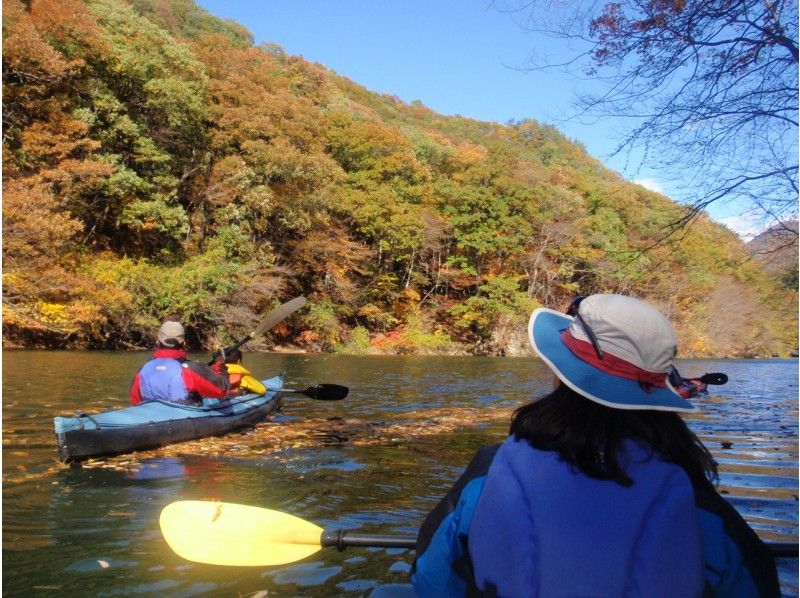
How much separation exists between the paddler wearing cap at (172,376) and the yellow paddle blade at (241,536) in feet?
11.5

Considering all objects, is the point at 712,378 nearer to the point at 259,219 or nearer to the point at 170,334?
the point at 170,334

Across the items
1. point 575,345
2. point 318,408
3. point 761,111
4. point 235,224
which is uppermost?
point 235,224

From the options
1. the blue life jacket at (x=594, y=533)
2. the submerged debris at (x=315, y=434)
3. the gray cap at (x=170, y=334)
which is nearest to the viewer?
the blue life jacket at (x=594, y=533)

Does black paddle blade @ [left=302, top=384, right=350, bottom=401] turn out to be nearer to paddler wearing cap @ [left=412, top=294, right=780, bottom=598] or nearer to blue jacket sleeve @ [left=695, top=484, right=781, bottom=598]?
paddler wearing cap @ [left=412, top=294, right=780, bottom=598]

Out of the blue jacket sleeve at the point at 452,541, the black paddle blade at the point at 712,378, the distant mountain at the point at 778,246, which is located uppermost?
the distant mountain at the point at 778,246

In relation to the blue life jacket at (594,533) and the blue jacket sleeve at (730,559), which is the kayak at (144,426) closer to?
the blue life jacket at (594,533)

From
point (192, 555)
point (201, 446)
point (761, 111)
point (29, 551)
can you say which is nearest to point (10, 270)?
point (201, 446)

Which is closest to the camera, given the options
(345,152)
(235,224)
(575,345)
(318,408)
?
(575,345)

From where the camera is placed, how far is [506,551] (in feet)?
4.30

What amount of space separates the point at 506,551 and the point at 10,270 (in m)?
16.3

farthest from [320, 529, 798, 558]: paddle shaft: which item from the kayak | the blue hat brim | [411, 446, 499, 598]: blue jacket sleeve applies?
the kayak

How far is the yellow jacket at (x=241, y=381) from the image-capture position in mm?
7398

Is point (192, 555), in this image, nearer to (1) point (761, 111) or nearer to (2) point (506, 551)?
(2) point (506, 551)

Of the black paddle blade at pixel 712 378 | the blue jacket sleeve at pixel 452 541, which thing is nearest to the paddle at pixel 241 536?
the blue jacket sleeve at pixel 452 541
